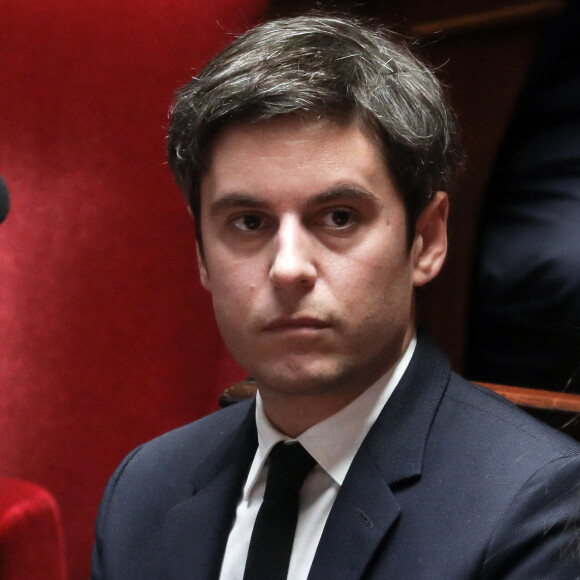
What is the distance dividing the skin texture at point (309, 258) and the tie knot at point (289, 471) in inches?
1.5

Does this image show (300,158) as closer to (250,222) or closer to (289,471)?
(250,222)

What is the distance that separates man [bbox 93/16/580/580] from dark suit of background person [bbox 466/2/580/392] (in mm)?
188

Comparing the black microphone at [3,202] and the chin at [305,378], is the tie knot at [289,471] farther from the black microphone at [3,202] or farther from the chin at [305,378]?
the black microphone at [3,202]

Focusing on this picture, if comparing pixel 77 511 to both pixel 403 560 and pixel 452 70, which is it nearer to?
pixel 403 560

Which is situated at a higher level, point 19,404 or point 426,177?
point 426,177

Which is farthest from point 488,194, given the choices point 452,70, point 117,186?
point 117,186

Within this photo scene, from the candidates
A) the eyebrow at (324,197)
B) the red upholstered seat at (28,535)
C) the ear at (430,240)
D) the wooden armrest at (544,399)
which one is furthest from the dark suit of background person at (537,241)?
the red upholstered seat at (28,535)

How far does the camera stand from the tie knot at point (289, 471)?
2.55ft

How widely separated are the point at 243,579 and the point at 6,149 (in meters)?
0.53

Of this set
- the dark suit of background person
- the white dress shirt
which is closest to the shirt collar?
the white dress shirt

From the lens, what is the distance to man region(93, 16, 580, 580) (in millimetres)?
712

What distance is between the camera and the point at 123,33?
3.60 ft

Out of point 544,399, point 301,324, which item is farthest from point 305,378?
point 544,399

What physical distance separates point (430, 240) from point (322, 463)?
207 millimetres
